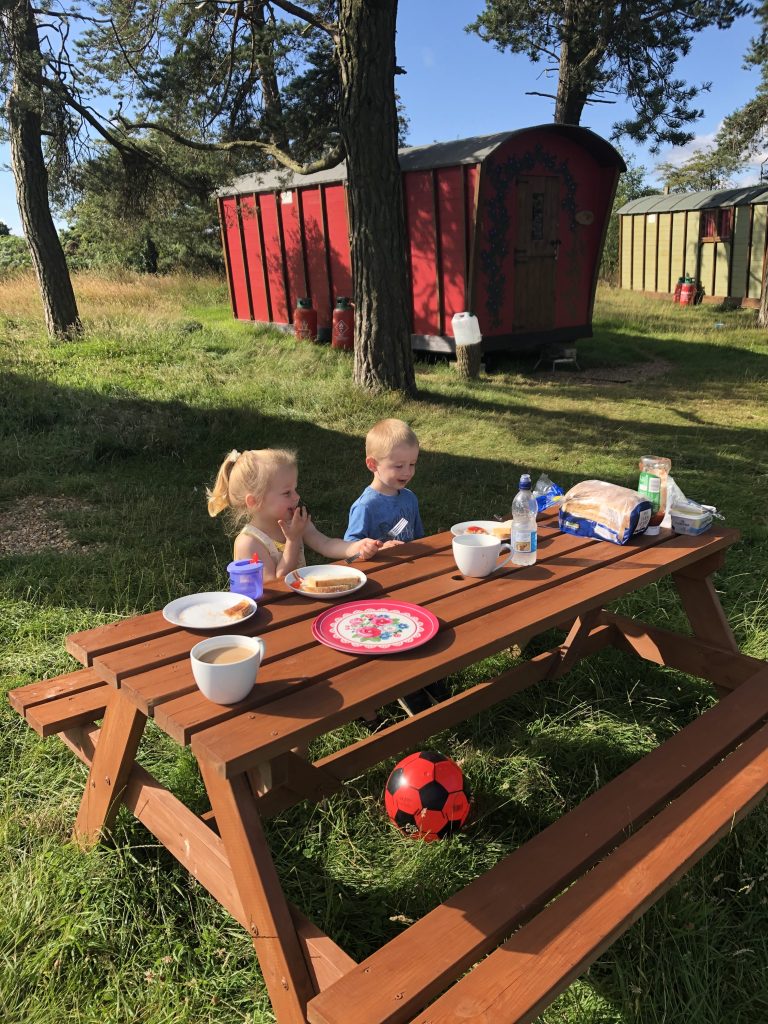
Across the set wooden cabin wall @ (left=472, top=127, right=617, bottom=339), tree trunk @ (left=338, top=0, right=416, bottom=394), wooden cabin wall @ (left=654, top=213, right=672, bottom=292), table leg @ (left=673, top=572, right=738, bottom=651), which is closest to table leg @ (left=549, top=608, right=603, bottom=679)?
table leg @ (left=673, top=572, right=738, bottom=651)

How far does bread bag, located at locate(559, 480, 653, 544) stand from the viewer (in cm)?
281

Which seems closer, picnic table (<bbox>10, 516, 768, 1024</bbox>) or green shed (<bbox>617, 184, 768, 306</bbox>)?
picnic table (<bbox>10, 516, 768, 1024</bbox>)

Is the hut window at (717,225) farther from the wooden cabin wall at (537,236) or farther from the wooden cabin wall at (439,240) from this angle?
the wooden cabin wall at (439,240)

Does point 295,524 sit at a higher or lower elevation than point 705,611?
higher

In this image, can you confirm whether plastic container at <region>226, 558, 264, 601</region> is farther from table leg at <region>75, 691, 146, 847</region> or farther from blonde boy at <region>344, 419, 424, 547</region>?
blonde boy at <region>344, 419, 424, 547</region>

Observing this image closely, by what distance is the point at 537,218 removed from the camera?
38.4 ft

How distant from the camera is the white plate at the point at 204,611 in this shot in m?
2.11

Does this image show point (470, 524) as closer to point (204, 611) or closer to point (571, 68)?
point (204, 611)

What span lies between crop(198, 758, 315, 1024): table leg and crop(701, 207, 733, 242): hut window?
19.1m

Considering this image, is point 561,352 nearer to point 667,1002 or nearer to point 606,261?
point 667,1002

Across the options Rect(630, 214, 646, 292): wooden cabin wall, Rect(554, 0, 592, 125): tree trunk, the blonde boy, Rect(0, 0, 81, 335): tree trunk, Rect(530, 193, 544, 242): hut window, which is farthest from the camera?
Rect(630, 214, 646, 292): wooden cabin wall

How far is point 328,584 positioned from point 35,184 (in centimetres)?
1227

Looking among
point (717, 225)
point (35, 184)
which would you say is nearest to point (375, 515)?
point (35, 184)

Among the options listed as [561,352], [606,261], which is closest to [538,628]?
[561,352]
